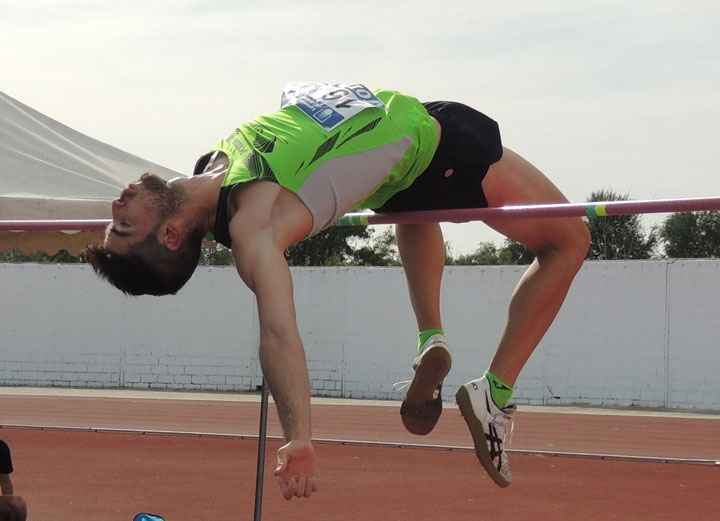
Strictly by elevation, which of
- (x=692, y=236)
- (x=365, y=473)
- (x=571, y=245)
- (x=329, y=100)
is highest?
(x=692, y=236)

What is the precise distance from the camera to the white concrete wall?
13.7 m

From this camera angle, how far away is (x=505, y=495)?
7.08m

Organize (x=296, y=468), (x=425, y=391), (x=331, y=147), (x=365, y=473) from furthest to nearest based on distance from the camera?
(x=365, y=473)
(x=425, y=391)
(x=331, y=147)
(x=296, y=468)

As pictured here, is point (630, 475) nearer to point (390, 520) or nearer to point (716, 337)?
point (390, 520)

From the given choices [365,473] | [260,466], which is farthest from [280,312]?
[365,473]

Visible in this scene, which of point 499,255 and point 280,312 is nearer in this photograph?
point 280,312

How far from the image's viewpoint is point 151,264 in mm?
2895

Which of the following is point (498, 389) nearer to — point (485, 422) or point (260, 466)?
point (485, 422)

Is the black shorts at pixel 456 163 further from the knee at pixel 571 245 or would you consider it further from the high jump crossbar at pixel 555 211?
the knee at pixel 571 245

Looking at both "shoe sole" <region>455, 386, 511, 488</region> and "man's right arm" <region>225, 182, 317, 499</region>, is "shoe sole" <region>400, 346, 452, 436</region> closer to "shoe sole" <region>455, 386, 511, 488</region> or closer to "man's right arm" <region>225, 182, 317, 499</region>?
"shoe sole" <region>455, 386, 511, 488</region>

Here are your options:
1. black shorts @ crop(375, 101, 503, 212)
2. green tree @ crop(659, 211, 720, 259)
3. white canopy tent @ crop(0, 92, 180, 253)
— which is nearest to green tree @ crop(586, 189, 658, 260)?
green tree @ crop(659, 211, 720, 259)

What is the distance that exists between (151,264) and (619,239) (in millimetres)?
25564

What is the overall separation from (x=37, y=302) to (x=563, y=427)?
322 inches

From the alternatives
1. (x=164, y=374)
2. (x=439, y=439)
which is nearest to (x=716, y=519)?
(x=439, y=439)
